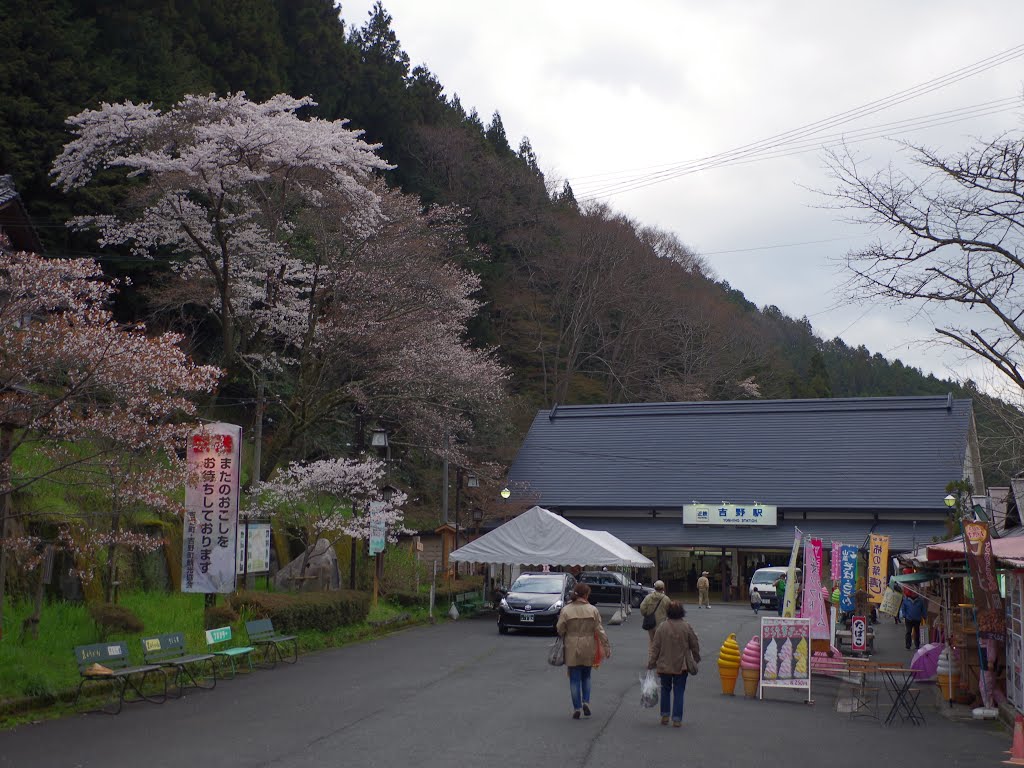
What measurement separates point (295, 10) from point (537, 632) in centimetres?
3044

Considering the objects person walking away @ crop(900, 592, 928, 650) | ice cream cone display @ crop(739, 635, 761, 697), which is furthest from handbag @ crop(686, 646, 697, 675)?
person walking away @ crop(900, 592, 928, 650)

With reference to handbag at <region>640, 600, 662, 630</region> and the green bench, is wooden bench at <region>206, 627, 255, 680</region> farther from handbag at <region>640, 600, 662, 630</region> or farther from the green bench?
handbag at <region>640, 600, 662, 630</region>

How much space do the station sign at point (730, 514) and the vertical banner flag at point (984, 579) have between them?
27.2 metres

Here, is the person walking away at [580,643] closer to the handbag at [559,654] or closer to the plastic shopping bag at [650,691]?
the handbag at [559,654]

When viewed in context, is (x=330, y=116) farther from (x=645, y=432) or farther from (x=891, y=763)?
(x=891, y=763)

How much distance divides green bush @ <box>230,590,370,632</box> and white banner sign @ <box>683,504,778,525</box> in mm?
20602

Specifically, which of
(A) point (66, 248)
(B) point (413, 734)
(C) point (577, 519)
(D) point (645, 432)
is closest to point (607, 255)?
(D) point (645, 432)

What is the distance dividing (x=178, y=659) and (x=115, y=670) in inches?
54.1

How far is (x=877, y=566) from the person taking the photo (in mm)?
25859

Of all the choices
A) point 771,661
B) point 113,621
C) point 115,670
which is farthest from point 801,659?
point 113,621

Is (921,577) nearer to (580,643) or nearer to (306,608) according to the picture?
(580,643)

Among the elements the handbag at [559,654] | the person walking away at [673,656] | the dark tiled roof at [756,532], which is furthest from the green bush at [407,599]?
the person walking away at [673,656]

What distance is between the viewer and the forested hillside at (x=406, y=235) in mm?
27984

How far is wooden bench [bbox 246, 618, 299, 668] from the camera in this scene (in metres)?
16.3
